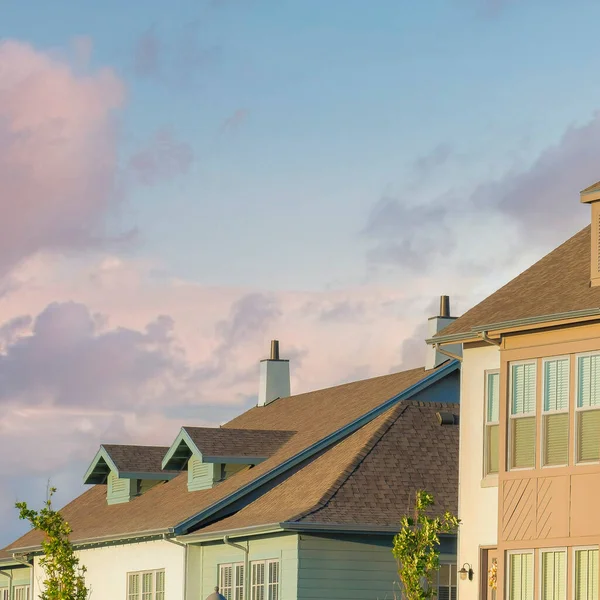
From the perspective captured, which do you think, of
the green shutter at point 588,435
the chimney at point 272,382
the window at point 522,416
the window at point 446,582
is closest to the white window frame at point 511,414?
the window at point 522,416

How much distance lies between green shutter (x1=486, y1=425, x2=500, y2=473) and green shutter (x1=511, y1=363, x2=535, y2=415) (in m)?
1.22

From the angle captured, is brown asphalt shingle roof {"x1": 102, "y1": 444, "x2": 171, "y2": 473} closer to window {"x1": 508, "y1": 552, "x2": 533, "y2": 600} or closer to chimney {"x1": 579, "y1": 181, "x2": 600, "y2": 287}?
window {"x1": 508, "y1": 552, "x2": 533, "y2": 600}

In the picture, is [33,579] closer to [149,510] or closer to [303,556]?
[149,510]

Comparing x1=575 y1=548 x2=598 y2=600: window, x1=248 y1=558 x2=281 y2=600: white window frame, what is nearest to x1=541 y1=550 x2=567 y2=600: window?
x1=575 y1=548 x2=598 y2=600: window

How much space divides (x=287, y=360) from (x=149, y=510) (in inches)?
384

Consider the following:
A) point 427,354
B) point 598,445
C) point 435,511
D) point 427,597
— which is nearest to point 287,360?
point 427,354

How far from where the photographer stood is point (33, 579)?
4228 centimetres

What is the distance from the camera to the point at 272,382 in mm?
44906

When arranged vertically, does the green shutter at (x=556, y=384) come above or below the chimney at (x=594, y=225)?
below

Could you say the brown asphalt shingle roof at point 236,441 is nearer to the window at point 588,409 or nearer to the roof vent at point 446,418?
the roof vent at point 446,418

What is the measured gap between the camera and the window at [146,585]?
3556cm

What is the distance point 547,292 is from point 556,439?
2828mm

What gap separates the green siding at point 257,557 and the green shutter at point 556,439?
26.5ft

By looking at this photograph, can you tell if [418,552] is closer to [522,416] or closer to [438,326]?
[522,416]
